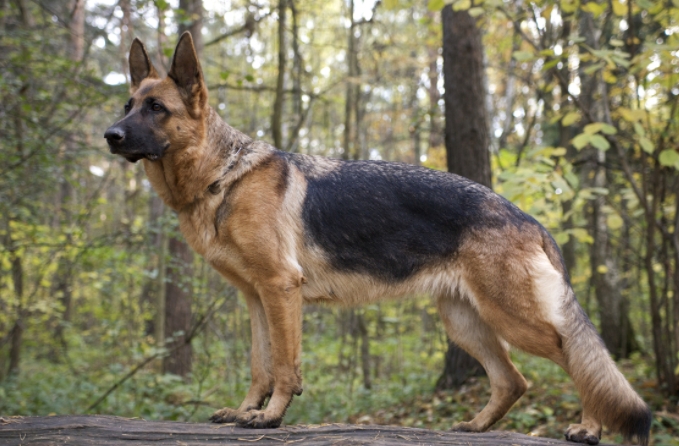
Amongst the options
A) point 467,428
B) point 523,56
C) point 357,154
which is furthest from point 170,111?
point 357,154

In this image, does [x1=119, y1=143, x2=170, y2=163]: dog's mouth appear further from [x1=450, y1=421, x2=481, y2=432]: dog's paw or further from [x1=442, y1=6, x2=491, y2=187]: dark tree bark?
[x1=442, y1=6, x2=491, y2=187]: dark tree bark

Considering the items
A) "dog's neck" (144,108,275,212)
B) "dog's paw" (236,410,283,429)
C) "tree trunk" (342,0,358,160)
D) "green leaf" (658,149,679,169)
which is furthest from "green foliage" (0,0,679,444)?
"dog's paw" (236,410,283,429)

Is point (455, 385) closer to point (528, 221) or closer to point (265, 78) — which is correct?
point (528, 221)

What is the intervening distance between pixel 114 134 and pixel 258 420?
7.03 ft

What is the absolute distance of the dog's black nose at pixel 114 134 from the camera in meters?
3.39

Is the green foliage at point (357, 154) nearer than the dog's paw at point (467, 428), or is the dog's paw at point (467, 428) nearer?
the dog's paw at point (467, 428)

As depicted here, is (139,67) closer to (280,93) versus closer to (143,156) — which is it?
(143,156)

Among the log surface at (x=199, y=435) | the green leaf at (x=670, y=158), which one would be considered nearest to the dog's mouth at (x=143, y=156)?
the log surface at (x=199, y=435)

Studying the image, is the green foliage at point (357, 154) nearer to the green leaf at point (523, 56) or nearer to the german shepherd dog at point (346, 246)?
the green leaf at point (523, 56)

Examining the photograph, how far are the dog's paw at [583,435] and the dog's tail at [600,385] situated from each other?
0.11 metres

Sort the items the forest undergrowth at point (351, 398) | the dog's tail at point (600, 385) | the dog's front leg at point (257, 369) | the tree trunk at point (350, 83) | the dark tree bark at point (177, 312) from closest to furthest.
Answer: the dog's tail at point (600, 385), the dog's front leg at point (257, 369), the forest undergrowth at point (351, 398), the dark tree bark at point (177, 312), the tree trunk at point (350, 83)

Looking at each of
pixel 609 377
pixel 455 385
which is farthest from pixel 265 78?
pixel 609 377

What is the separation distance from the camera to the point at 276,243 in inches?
142

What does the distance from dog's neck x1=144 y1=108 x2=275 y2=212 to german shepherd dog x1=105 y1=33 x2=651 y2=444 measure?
0.03 ft
